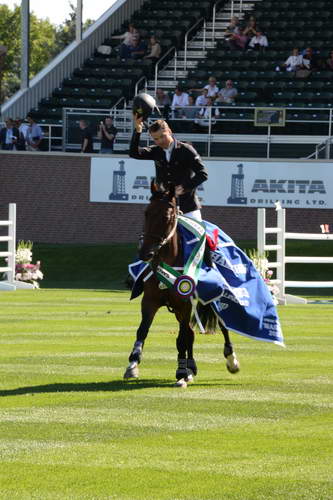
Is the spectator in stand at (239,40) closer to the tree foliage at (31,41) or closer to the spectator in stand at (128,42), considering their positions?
the spectator in stand at (128,42)

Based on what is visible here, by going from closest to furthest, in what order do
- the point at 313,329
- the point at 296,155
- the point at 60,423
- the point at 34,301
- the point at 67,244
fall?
the point at 60,423, the point at 313,329, the point at 34,301, the point at 296,155, the point at 67,244

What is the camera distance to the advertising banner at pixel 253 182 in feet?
113

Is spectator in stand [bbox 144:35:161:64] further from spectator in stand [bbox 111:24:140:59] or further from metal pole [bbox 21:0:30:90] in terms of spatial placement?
metal pole [bbox 21:0:30:90]

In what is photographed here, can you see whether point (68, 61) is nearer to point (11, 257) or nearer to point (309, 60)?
point (309, 60)

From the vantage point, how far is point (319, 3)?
1635 inches

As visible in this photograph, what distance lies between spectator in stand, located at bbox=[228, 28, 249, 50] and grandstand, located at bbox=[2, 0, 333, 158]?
0.27 m

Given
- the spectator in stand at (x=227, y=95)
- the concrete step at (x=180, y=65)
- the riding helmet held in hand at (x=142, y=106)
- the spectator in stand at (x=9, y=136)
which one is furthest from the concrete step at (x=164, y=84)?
the riding helmet held in hand at (x=142, y=106)

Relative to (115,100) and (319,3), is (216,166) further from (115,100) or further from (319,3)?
(319,3)

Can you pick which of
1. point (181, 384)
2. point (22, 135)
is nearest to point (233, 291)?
point (181, 384)

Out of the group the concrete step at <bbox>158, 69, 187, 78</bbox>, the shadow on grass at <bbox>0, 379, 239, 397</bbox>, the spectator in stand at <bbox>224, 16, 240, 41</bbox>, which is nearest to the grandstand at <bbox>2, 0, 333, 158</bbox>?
the concrete step at <bbox>158, 69, 187, 78</bbox>

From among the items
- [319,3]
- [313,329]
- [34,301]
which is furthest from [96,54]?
[313,329]

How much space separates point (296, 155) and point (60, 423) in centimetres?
2668

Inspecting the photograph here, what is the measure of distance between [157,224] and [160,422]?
87.7 inches

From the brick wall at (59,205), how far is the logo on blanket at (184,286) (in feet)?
83.1
